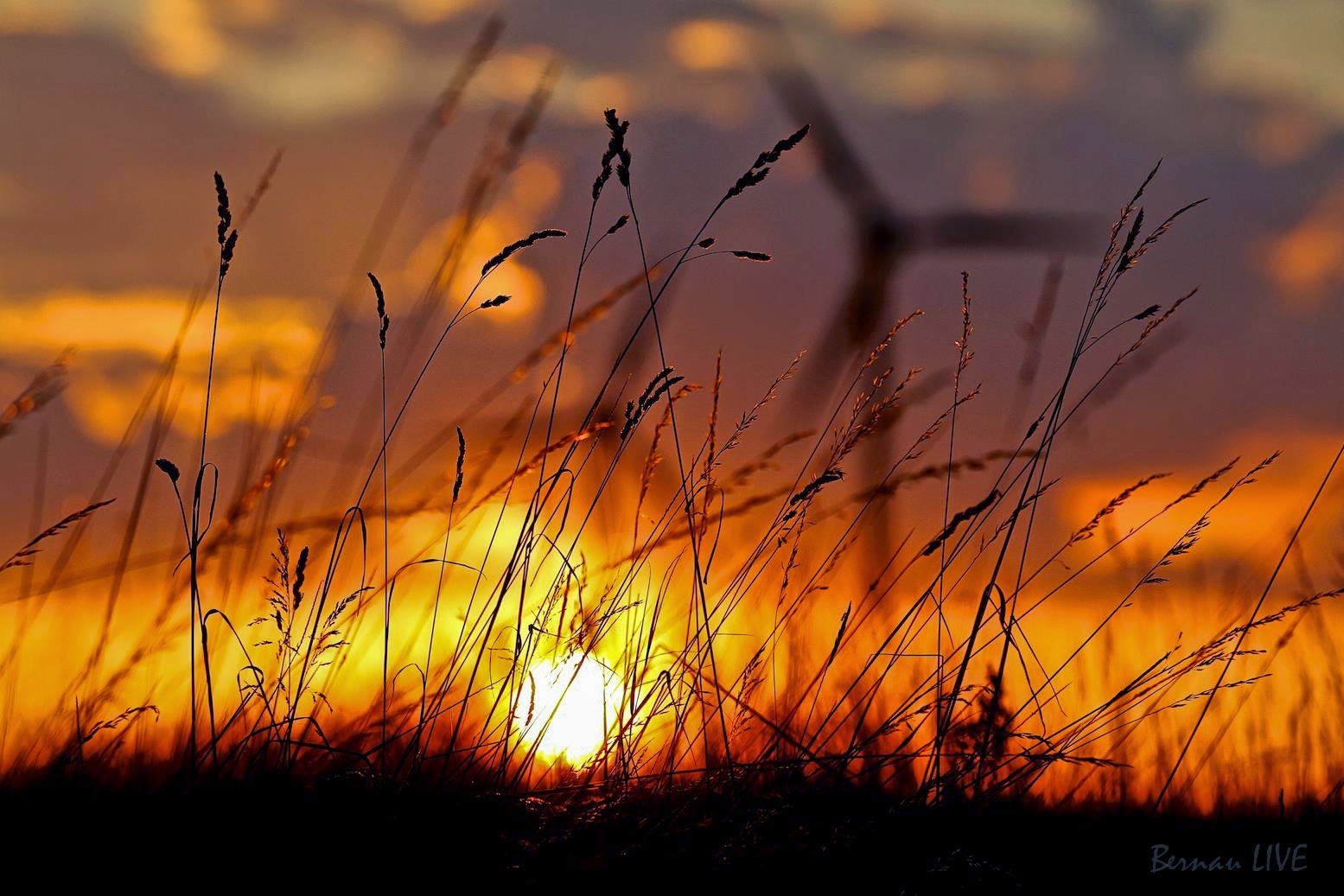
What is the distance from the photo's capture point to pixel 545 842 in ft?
6.32

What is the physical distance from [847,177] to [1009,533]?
12.5 feet

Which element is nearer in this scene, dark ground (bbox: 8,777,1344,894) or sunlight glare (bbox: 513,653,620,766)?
dark ground (bbox: 8,777,1344,894)

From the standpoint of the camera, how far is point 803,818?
2.10 m

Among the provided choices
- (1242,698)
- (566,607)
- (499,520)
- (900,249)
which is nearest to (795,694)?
(566,607)

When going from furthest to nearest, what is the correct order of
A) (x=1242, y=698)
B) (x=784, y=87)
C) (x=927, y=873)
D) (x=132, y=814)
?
(x=784, y=87), (x=1242, y=698), (x=132, y=814), (x=927, y=873)

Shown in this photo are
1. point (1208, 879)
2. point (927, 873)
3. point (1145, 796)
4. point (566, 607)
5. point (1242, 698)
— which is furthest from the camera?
point (1242, 698)

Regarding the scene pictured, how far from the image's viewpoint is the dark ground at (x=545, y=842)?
187 centimetres

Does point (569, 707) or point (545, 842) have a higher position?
point (569, 707)

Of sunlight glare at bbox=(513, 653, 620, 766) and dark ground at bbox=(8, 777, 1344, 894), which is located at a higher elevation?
sunlight glare at bbox=(513, 653, 620, 766)

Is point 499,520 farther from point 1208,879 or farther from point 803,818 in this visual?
point 1208,879

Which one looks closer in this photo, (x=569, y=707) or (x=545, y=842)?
(x=545, y=842)

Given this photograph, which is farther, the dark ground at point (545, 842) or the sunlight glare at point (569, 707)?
the sunlight glare at point (569, 707)

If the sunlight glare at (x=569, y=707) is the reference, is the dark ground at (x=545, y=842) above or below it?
below

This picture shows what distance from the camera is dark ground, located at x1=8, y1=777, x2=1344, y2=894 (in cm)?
187
